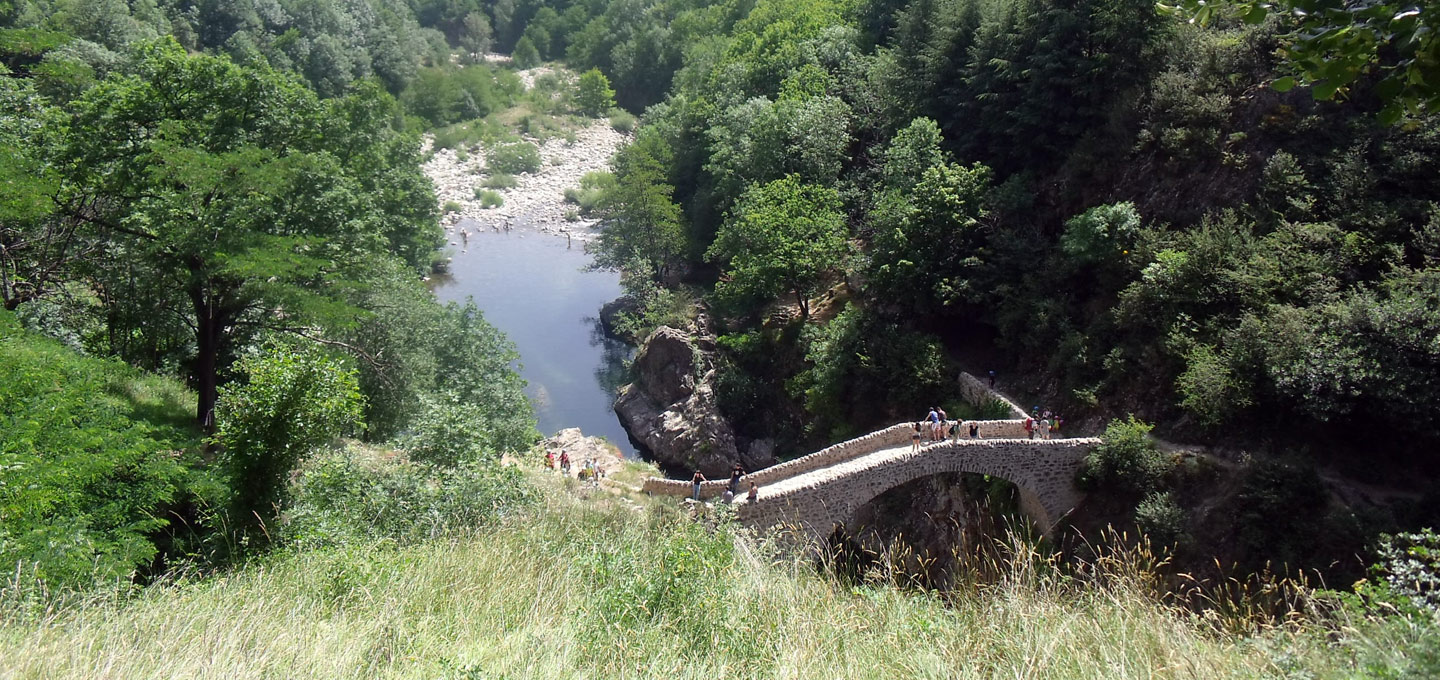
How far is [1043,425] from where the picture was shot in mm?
17812

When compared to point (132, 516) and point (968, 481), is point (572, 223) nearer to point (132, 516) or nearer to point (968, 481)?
point (968, 481)

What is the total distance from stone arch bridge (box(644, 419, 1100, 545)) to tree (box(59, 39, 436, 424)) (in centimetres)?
995

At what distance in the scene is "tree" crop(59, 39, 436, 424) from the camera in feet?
51.9

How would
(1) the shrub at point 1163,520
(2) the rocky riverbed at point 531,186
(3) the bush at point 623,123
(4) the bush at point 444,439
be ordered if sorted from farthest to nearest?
(3) the bush at point 623,123, (2) the rocky riverbed at point 531,186, (1) the shrub at point 1163,520, (4) the bush at point 444,439

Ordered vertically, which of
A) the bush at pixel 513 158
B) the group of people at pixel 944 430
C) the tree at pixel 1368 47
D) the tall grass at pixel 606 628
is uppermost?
the tree at pixel 1368 47

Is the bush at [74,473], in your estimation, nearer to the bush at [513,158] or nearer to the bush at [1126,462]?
the bush at [1126,462]

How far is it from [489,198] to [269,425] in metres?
44.4

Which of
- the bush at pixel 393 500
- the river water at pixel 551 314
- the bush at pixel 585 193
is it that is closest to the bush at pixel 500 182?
the bush at pixel 585 193

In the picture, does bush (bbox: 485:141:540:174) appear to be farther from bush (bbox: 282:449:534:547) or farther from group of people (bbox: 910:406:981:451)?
bush (bbox: 282:449:534:547)

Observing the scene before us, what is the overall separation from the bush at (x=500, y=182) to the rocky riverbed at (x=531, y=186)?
379mm

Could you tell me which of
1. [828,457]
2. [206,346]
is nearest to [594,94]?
[206,346]

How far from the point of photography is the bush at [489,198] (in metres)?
54.2

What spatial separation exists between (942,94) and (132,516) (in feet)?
78.9

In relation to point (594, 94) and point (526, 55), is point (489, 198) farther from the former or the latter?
point (526, 55)
